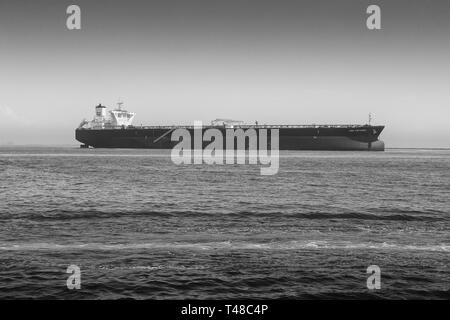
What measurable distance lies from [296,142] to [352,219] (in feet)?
301

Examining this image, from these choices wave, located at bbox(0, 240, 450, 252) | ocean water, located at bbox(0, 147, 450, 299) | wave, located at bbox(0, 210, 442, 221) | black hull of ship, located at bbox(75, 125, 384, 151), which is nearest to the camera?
ocean water, located at bbox(0, 147, 450, 299)

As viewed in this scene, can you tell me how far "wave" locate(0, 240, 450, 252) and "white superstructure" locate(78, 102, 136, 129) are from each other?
442 feet

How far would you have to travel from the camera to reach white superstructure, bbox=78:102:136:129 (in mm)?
149750

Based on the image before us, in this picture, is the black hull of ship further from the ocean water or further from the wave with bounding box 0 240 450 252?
the wave with bounding box 0 240 450 252

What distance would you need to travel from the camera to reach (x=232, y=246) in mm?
17234

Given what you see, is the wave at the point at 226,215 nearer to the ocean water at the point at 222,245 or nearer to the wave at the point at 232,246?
the ocean water at the point at 222,245

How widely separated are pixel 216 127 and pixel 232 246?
354 ft

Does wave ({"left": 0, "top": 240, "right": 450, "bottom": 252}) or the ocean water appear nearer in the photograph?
the ocean water

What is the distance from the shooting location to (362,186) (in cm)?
4172

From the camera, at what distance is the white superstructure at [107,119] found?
150 metres

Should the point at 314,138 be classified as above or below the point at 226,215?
above

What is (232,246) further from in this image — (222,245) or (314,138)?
(314,138)

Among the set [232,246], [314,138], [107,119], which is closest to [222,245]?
[232,246]

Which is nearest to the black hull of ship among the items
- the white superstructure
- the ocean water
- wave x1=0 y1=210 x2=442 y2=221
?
the white superstructure
